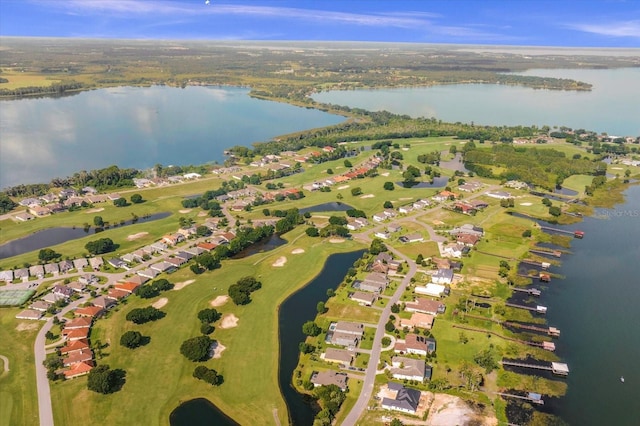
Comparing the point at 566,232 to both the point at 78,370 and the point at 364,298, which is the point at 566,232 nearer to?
the point at 364,298

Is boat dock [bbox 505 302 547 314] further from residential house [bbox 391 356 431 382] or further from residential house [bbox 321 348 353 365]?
residential house [bbox 321 348 353 365]

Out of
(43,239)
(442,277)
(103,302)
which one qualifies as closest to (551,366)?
(442,277)

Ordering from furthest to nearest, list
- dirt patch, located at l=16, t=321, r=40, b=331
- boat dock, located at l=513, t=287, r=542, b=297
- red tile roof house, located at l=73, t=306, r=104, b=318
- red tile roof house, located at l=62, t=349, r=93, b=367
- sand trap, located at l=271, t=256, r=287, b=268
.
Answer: sand trap, located at l=271, t=256, r=287, b=268
boat dock, located at l=513, t=287, r=542, b=297
red tile roof house, located at l=73, t=306, r=104, b=318
dirt patch, located at l=16, t=321, r=40, b=331
red tile roof house, located at l=62, t=349, r=93, b=367

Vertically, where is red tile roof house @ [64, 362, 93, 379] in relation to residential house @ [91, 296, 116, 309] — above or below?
below

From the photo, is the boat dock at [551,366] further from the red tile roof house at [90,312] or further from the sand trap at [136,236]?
the sand trap at [136,236]

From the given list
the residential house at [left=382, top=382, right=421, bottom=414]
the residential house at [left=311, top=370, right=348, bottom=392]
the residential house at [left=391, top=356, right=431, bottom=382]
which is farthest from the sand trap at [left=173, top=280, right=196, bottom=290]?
the residential house at [left=382, top=382, right=421, bottom=414]

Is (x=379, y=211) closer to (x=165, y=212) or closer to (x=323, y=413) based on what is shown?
(x=165, y=212)

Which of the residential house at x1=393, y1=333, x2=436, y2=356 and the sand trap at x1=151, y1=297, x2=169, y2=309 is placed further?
the sand trap at x1=151, y1=297, x2=169, y2=309

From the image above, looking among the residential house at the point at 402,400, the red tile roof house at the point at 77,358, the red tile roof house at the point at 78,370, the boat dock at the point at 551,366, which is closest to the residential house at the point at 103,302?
the red tile roof house at the point at 77,358
